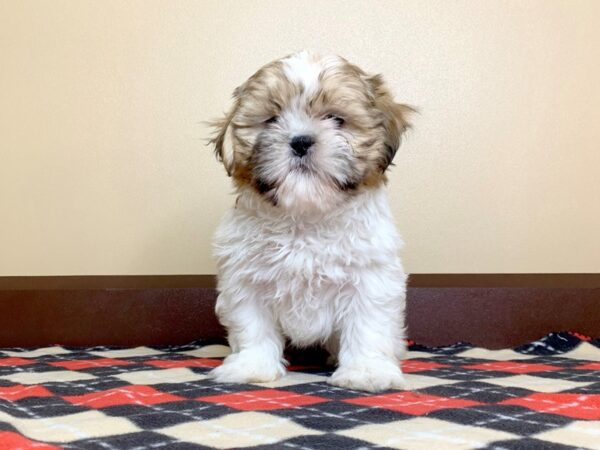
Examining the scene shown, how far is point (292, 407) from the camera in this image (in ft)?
5.82

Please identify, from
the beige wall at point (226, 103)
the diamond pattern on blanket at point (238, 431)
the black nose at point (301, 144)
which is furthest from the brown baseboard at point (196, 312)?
the diamond pattern on blanket at point (238, 431)

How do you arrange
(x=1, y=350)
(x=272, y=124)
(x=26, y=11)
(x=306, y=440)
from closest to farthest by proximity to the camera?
(x=306, y=440) → (x=272, y=124) → (x=1, y=350) → (x=26, y=11)

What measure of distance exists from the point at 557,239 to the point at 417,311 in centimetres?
63

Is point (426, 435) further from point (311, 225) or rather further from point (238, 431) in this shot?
point (311, 225)

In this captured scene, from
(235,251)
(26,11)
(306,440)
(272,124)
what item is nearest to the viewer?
(306,440)

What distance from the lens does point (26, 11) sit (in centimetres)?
297

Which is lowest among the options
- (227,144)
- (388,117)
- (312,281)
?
(312,281)

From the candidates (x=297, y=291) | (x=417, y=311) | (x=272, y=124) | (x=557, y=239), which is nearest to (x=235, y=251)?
(x=297, y=291)

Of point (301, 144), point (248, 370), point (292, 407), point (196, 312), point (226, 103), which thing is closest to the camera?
point (292, 407)

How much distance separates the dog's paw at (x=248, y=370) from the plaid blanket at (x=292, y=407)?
34 millimetres

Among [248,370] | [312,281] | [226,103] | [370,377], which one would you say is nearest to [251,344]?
[248,370]

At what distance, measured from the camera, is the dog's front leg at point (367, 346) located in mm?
2041

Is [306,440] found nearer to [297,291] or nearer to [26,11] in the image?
[297,291]

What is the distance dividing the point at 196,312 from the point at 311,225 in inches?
33.4
